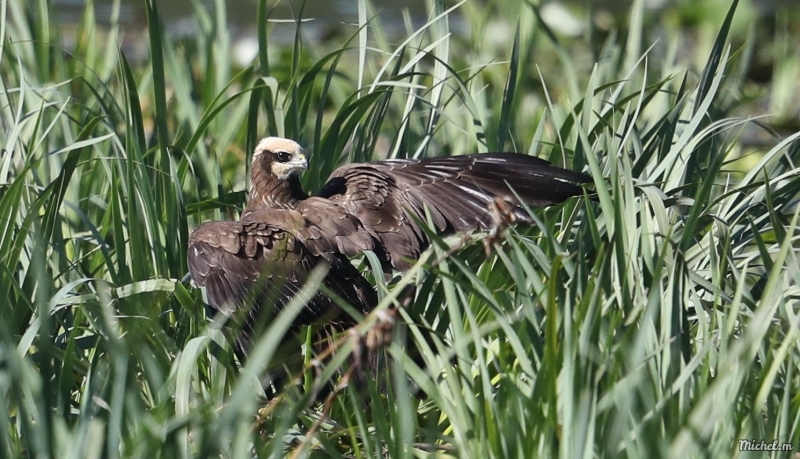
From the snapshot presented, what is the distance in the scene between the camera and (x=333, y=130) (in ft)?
10.1

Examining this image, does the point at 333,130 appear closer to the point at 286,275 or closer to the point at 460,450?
the point at 286,275

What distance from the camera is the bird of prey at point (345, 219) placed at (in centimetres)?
257

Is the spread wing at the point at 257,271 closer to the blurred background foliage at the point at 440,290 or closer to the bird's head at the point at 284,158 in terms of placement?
the blurred background foliage at the point at 440,290

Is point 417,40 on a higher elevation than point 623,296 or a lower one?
higher

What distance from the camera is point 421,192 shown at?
2900mm

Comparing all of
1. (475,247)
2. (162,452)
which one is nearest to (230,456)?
(162,452)

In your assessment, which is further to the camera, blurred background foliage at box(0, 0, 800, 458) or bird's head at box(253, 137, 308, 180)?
bird's head at box(253, 137, 308, 180)

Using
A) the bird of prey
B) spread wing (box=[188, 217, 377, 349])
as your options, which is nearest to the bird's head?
the bird of prey

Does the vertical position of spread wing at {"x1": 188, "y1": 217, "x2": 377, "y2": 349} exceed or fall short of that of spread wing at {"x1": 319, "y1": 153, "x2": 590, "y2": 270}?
it falls short

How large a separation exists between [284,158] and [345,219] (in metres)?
0.35

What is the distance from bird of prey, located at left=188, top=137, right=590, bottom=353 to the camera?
8.43 feet

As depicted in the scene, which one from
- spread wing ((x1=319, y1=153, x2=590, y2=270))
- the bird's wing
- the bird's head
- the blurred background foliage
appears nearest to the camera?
the blurred background foliage

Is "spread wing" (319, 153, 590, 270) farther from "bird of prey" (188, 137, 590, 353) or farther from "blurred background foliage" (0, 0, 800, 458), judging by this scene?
"blurred background foliage" (0, 0, 800, 458)

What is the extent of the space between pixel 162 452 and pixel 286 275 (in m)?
0.92
